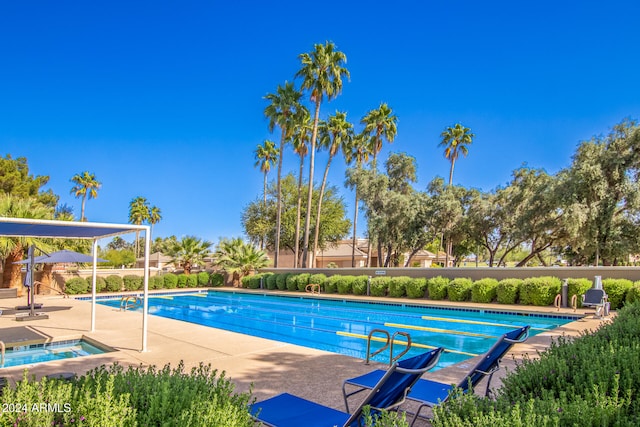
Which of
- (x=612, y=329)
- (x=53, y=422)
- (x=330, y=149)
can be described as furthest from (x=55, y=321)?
(x=330, y=149)

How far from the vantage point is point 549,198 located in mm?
22594

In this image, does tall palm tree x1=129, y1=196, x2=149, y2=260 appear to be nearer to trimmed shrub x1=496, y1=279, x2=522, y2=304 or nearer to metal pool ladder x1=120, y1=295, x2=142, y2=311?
metal pool ladder x1=120, y1=295, x2=142, y2=311

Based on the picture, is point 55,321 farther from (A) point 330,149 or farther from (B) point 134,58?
(A) point 330,149

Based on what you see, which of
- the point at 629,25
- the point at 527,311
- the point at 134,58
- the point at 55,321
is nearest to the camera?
the point at 55,321

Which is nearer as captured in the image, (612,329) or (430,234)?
(612,329)

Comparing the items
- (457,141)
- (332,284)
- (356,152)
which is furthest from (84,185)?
(457,141)

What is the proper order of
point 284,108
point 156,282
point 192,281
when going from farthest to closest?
point 284,108
point 192,281
point 156,282

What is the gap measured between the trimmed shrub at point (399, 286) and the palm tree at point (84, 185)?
134 ft

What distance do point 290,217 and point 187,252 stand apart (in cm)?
1342

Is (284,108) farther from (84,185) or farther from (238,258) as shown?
(84,185)

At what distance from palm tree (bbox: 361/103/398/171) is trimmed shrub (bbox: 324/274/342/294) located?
518 inches

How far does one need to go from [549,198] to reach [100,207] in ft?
164

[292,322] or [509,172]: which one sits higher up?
[509,172]

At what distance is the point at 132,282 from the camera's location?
2375 cm
